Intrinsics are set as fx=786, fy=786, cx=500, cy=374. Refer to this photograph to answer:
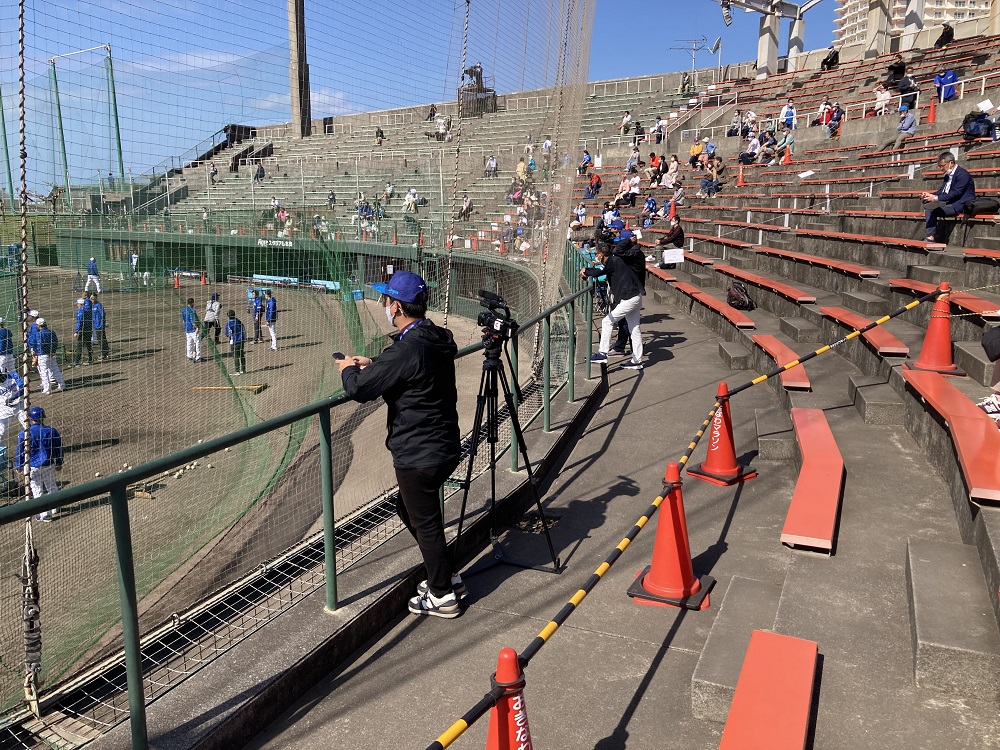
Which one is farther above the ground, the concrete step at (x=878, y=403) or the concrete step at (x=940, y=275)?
the concrete step at (x=940, y=275)

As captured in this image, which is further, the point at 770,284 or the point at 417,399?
the point at 770,284

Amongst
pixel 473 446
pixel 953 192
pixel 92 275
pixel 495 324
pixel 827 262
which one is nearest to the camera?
pixel 495 324

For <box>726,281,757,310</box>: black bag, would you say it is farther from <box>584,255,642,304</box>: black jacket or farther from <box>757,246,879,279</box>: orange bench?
<box>584,255,642,304</box>: black jacket

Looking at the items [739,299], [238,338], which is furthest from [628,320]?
[238,338]

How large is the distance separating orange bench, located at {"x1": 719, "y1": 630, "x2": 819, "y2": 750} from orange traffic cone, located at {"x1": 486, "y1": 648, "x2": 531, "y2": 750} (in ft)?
3.00

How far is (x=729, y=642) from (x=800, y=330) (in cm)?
716

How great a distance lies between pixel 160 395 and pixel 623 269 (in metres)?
12.1

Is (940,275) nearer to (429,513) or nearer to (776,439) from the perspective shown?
(776,439)

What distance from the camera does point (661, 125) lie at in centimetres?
2923

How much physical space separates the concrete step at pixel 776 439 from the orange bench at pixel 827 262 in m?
4.78

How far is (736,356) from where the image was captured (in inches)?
389

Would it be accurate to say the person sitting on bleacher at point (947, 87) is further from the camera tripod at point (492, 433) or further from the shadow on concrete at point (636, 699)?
the shadow on concrete at point (636, 699)

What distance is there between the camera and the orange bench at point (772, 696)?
2.90 metres

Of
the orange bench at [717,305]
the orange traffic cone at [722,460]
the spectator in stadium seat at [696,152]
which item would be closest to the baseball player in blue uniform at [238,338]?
the orange bench at [717,305]
